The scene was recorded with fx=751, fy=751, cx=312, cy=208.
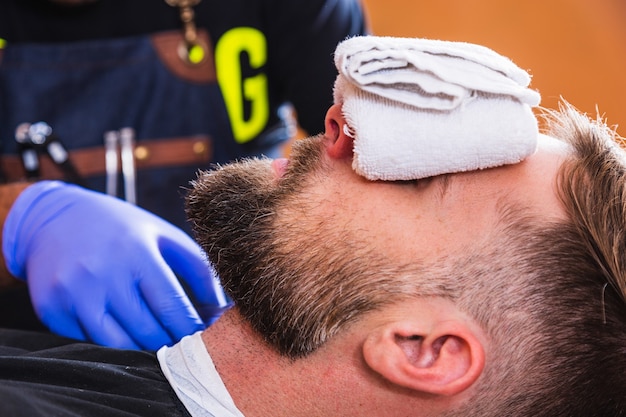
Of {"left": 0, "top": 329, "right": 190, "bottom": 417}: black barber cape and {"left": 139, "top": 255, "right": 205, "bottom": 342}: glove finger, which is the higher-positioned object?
{"left": 139, "top": 255, "right": 205, "bottom": 342}: glove finger

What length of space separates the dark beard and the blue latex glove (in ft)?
0.58

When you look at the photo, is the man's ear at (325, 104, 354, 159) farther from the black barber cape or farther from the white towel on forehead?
the black barber cape

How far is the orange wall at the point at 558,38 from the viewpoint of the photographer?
82.5 inches

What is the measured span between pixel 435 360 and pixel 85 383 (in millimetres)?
417

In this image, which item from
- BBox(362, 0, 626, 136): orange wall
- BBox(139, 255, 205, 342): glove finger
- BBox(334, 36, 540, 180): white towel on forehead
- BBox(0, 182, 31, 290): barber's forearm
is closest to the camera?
BBox(334, 36, 540, 180): white towel on forehead

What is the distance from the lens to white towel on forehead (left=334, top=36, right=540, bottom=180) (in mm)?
823

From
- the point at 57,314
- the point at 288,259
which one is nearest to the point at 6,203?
the point at 57,314

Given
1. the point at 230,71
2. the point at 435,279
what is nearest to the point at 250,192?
the point at 435,279

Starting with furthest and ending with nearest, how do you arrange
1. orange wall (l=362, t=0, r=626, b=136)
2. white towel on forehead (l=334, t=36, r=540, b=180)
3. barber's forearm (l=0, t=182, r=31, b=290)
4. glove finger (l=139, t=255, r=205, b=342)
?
1. orange wall (l=362, t=0, r=626, b=136)
2. barber's forearm (l=0, t=182, r=31, b=290)
3. glove finger (l=139, t=255, r=205, b=342)
4. white towel on forehead (l=334, t=36, r=540, b=180)

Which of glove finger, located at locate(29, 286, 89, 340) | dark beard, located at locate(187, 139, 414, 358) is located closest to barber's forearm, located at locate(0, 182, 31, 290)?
glove finger, located at locate(29, 286, 89, 340)

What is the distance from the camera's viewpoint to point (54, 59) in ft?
4.53

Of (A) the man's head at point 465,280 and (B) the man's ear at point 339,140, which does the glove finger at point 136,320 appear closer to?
(A) the man's head at point 465,280

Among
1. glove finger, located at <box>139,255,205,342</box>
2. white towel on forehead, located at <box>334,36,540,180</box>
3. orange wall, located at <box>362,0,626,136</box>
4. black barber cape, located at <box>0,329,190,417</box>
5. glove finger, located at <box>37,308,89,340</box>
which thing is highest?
orange wall, located at <box>362,0,626,136</box>

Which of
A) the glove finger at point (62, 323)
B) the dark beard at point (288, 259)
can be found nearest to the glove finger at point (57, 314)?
the glove finger at point (62, 323)
